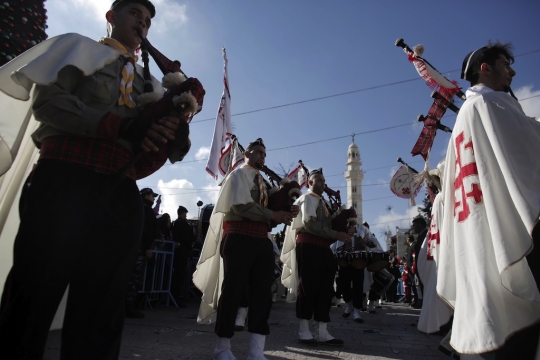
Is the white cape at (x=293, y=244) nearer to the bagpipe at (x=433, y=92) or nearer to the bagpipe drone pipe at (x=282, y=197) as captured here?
the bagpipe drone pipe at (x=282, y=197)

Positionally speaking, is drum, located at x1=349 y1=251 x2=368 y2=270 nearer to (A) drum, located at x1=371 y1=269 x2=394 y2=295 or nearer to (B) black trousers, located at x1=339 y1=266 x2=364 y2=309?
(B) black trousers, located at x1=339 y1=266 x2=364 y2=309

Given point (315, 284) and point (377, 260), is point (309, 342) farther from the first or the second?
point (377, 260)

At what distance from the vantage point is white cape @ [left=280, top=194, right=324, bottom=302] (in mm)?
5117

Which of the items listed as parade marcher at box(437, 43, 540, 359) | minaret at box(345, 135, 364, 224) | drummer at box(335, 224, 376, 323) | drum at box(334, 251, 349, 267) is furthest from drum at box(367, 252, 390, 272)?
minaret at box(345, 135, 364, 224)

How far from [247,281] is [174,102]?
2.38 metres

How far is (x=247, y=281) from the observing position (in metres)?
3.65

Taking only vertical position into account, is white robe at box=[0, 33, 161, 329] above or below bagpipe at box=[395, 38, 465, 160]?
below

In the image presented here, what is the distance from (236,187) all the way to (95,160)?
86.0 inches

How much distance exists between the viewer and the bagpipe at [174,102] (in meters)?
1.69

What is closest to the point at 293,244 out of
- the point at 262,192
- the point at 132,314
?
the point at 262,192

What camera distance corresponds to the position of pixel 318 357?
3.68m

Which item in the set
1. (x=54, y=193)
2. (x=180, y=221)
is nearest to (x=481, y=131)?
(x=54, y=193)

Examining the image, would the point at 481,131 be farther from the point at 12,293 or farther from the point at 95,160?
the point at 12,293

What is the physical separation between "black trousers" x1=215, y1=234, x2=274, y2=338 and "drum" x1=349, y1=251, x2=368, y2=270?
364cm
